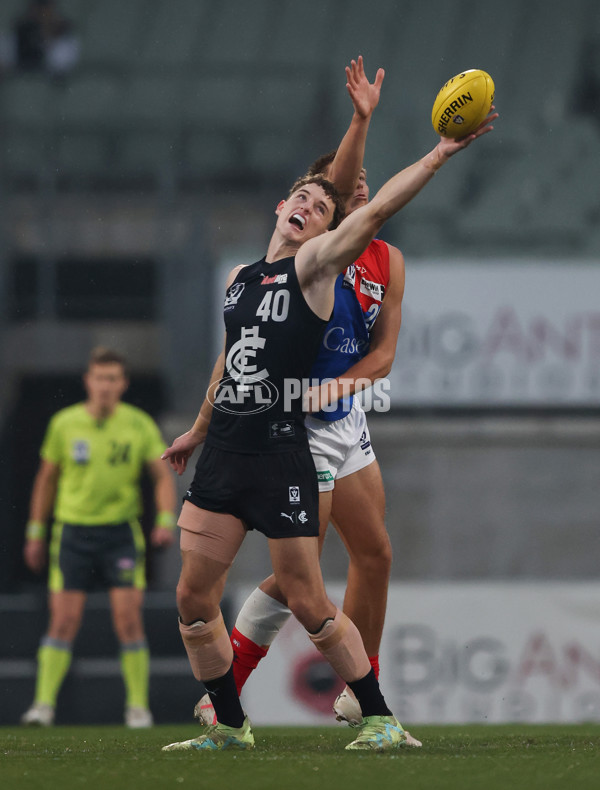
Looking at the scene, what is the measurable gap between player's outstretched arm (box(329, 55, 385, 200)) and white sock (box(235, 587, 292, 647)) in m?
1.39

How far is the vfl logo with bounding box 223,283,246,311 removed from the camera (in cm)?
373

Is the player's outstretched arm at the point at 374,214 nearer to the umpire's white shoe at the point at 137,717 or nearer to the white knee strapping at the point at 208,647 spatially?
the white knee strapping at the point at 208,647

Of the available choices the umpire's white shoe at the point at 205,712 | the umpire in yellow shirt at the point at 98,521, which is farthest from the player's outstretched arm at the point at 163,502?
the umpire's white shoe at the point at 205,712

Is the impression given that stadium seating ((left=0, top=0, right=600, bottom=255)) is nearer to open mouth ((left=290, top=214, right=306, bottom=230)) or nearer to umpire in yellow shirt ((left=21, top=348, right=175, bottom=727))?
umpire in yellow shirt ((left=21, top=348, right=175, bottom=727))

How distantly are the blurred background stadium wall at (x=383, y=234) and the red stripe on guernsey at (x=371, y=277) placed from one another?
3.78 m

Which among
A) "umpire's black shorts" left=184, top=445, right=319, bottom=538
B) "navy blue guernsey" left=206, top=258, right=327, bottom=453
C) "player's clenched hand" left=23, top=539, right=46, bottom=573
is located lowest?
"player's clenched hand" left=23, top=539, right=46, bottom=573

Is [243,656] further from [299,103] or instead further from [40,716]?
[299,103]

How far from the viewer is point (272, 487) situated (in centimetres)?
354

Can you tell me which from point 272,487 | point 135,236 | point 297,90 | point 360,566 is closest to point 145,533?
point 135,236

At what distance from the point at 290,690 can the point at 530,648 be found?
4.71 feet

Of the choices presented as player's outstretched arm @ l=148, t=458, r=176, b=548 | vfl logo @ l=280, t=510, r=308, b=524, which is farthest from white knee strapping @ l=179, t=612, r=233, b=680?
player's outstretched arm @ l=148, t=458, r=176, b=548

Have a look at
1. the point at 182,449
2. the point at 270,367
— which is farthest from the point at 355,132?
the point at 182,449

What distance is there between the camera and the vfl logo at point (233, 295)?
147 inches

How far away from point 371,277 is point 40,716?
12.1ft
